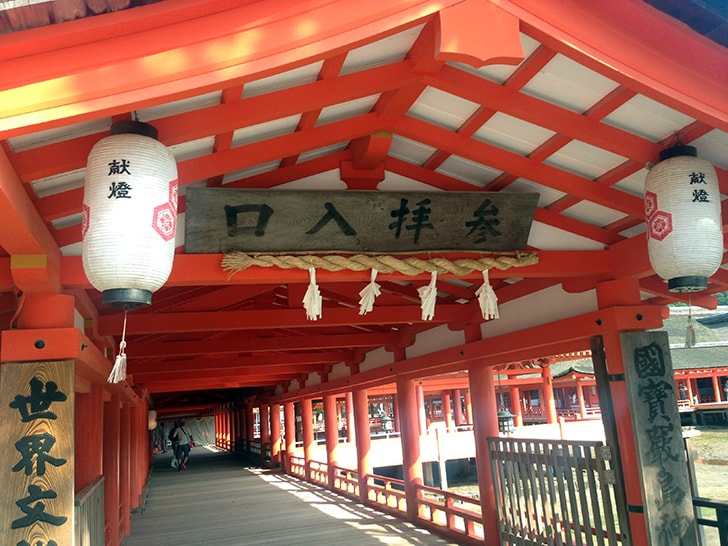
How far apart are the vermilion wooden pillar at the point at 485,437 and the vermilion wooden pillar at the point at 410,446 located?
2.30 m

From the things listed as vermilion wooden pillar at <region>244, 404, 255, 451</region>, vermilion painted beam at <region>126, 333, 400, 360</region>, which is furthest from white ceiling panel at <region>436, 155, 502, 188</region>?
vermilion wooden pillar at <region>244, 404, 255, 451</region>

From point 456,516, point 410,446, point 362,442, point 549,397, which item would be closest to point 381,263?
point 456,516

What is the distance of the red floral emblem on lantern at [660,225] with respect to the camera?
11.9 feet

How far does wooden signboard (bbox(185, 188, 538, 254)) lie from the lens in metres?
4.38

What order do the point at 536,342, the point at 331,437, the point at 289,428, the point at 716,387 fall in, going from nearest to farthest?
the point at 536,342
the point at 331,437
the point at 289,428
the point at 716,387

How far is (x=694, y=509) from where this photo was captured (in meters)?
4.63

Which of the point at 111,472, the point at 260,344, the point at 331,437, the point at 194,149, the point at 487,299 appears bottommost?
the point at 331,437

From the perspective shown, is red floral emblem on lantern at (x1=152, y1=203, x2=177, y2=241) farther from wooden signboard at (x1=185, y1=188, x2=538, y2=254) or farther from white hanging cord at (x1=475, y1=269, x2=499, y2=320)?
white hanging cord at (x1=475, y1=269, x2=499, y2=320)

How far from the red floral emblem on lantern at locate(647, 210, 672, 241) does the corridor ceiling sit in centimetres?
47

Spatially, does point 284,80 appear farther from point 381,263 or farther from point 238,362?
point 238,362

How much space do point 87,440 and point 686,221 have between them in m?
5.20

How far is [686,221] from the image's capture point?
356 centimetres

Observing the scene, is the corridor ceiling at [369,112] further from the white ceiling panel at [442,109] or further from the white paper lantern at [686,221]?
the white paper lantern at [686,221]

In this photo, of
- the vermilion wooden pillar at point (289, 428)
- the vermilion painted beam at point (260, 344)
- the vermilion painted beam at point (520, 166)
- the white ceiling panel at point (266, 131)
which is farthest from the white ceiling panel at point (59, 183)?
the vermilion wooden pillar at point (289, 428)
